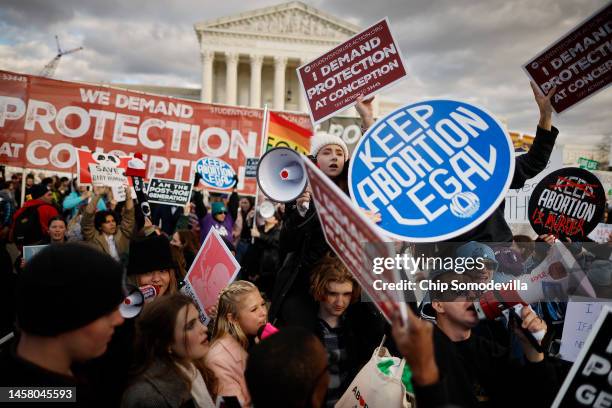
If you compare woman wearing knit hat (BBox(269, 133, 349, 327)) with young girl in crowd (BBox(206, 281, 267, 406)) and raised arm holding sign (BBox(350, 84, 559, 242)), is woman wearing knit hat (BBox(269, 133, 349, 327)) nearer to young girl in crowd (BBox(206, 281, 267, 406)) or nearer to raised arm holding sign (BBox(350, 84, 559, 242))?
young girl in crowd (BBox(206, 281, 267, 406))

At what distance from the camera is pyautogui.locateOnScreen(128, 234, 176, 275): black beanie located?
3.28 m

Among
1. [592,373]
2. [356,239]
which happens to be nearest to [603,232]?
[592,373]

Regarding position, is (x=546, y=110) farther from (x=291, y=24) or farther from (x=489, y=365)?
(x=291, y=24)

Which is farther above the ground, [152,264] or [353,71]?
[353,71]

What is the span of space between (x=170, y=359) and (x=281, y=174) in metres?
1.12

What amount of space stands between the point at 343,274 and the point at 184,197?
4529 mm

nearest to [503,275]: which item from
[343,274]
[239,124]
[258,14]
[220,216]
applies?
[343,274]

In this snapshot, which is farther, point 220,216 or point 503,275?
point 220,216

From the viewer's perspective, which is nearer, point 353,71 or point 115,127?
point 353,71

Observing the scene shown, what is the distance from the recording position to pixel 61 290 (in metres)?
1.33

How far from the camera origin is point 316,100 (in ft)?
9.81

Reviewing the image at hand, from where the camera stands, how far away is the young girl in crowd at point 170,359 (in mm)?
1896

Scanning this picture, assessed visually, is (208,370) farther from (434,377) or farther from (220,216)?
(220,216)

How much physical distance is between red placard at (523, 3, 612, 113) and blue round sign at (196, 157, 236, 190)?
6.15 m
